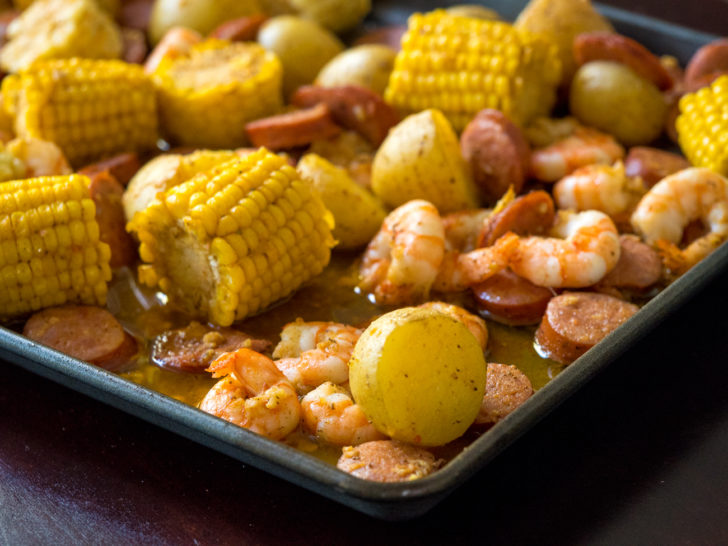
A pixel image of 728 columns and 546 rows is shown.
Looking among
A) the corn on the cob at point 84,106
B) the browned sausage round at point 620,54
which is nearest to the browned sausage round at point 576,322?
the browned sausage round at point 620,54

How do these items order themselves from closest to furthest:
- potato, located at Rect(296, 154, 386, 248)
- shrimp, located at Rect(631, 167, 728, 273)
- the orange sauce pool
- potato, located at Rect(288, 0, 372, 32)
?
the orange sauce pool < shrimp, located at Rect(631, 167, 728, 273) < potato, located at Rect(296, 154, 386, 248) < potato, located at Rect(288, 0, 372, 32)

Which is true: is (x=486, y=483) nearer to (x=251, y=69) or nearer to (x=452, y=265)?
(x=452, y=265)

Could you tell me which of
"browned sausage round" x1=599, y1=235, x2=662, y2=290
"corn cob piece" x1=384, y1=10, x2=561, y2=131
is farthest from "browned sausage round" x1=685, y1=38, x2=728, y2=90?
"browned sausage round" x1=599, y1=235, x2=662, y2=290

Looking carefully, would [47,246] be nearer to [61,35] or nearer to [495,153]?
[495,153]

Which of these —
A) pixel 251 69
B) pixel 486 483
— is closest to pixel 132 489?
pixel 486 483

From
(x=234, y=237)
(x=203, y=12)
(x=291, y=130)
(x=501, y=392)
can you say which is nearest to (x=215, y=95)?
(x=291, y=130)

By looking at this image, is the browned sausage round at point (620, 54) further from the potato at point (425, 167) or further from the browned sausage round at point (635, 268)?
the browned sausage round at point (635, 268)

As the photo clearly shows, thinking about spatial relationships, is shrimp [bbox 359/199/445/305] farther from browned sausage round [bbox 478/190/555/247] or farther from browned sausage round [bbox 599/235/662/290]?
browned sausage round [bbox 599/235/662/290]
